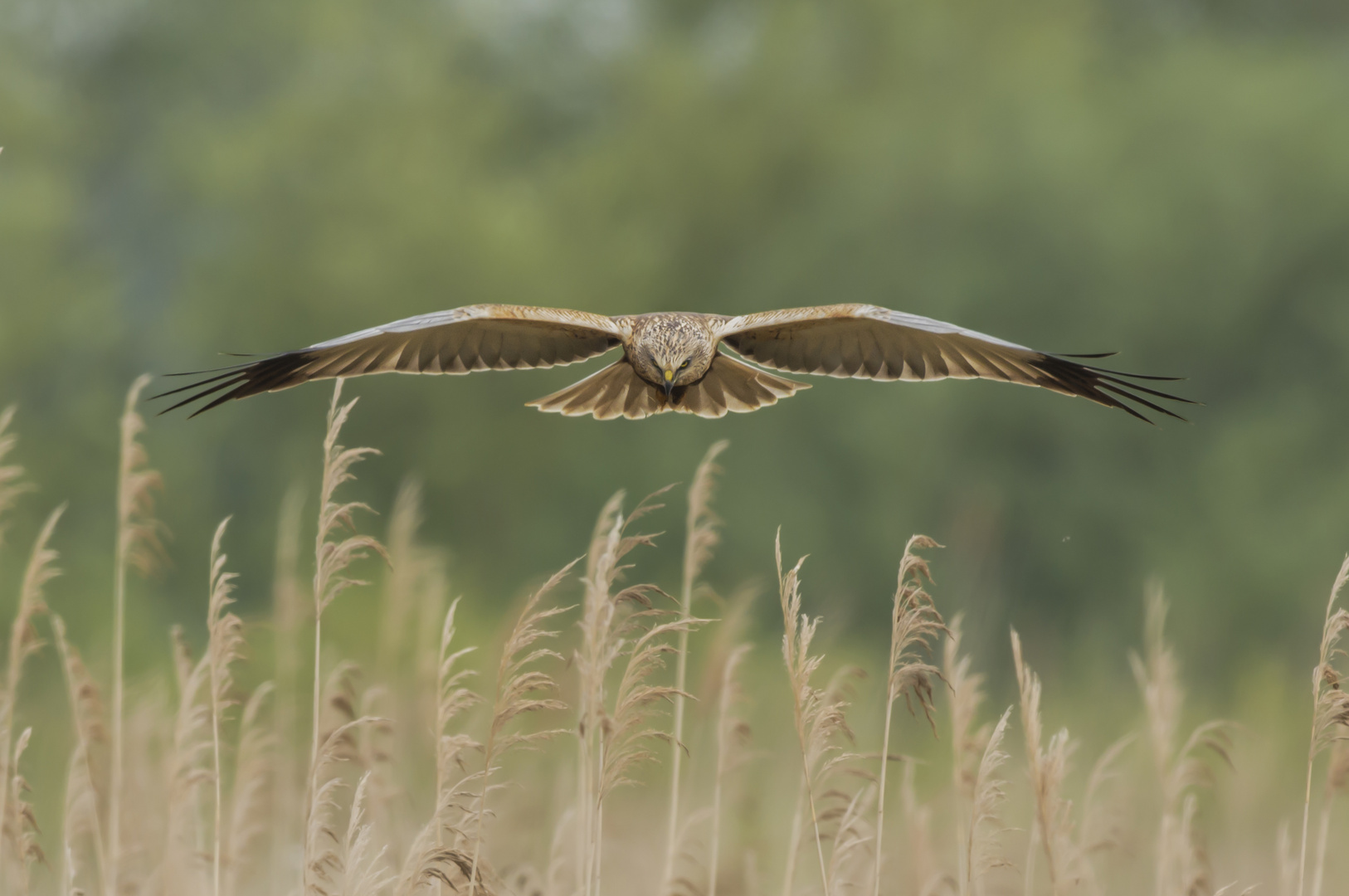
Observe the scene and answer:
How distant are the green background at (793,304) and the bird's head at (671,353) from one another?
43.4 feet

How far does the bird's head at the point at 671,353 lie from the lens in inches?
259

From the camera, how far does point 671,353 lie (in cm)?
658

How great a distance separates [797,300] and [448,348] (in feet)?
56.4

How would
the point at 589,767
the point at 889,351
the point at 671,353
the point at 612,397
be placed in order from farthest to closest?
the point at 612,397
the point at 889,351
the point at 671,353
the point at 589,767

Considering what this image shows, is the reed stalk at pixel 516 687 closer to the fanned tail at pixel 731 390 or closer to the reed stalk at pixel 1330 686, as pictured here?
the reed stalk at pixel 1330 686

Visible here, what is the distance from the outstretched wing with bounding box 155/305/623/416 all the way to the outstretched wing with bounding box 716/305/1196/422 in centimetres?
75

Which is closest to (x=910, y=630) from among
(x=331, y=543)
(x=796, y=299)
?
(x=331, y=543)

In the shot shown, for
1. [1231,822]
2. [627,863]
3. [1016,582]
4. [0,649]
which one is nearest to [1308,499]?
[1016,582]

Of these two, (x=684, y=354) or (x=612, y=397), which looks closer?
(x=684, y=354)

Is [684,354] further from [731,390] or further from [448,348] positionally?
[448,348]

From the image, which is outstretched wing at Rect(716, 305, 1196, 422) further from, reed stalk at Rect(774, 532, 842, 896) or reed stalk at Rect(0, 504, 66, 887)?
reed stalk at Rect(0, 504, 66, 887)

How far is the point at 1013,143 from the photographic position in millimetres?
23969

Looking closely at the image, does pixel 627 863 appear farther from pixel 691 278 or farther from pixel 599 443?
pixel 691 278

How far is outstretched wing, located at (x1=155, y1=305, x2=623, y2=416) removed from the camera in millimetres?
5582
